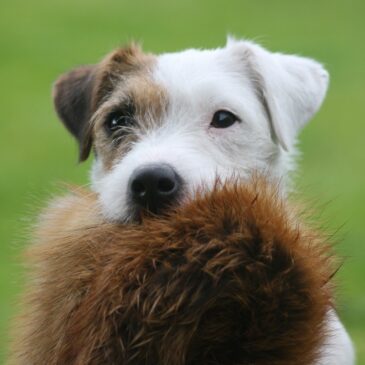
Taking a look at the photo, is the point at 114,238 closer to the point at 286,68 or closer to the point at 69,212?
the point at 69,212

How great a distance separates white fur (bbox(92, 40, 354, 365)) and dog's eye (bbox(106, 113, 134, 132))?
20 cm

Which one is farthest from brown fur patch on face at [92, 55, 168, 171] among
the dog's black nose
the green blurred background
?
the green blurred background

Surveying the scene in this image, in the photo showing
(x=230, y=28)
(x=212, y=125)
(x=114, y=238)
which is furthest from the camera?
(x=230, y=28)

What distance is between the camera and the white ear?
5.52 m

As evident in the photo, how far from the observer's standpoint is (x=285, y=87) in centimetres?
566

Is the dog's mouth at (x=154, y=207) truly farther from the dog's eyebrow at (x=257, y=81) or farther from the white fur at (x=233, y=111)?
the dog's eyebrow at (x=257, y=81)

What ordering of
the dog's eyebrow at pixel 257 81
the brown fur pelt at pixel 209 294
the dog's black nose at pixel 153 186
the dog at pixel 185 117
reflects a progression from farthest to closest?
the dog's eyebrow at pixel 257 81, the dog at pixel 185 117, the dog's black nose at pixel 153 186, the brown fur pelt at pixel 209 294

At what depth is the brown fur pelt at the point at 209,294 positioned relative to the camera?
133 inches

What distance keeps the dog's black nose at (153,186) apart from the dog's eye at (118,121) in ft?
2.76

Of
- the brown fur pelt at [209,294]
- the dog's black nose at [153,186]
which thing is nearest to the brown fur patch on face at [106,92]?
the dog's black nose at [153,186]

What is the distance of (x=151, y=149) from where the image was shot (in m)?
4.96

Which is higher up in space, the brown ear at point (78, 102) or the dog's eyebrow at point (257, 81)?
the dog's eyebrow at point (257, 81)

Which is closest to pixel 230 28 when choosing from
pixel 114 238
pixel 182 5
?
pixel 182 5

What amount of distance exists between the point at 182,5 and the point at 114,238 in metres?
12.7
